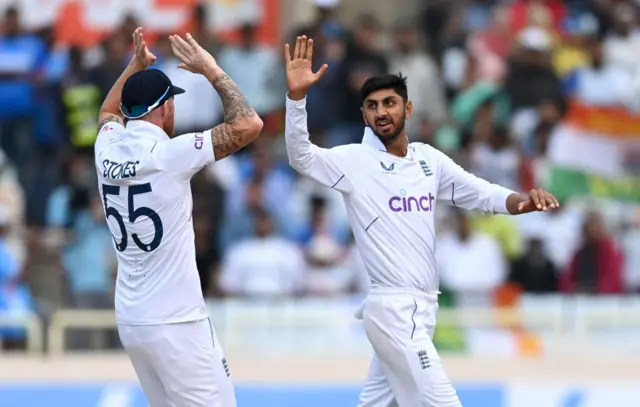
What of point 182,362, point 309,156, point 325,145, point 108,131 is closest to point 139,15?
point 325,145

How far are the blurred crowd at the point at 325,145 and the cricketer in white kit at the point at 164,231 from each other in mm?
5366

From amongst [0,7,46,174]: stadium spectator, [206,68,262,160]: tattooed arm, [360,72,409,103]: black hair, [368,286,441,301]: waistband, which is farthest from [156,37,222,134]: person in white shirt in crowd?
[206,68,262,160]: tattooed arm

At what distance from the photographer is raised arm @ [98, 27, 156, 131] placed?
27.2 feet

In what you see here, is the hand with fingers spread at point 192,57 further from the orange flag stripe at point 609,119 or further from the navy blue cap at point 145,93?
the orange flag stripe at point 609,119

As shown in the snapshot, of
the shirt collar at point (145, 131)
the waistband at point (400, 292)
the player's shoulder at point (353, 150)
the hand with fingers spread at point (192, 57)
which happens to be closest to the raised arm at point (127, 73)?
the hand with fingers spread at point (192, 57)

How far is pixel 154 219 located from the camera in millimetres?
7727

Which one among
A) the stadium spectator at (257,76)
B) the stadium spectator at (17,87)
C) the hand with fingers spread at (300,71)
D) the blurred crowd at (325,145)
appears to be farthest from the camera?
the stadium spectator at (17,87)

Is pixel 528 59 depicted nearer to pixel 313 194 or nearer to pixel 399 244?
pixel 313 194

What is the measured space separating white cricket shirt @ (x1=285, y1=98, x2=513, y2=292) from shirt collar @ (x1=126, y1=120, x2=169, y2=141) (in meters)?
0.79

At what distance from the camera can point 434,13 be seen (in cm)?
1805

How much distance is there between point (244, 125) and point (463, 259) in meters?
Answer: 6.42

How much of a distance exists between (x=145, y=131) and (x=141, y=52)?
71 centimetres

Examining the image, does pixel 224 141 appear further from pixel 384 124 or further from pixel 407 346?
pixel 407 346

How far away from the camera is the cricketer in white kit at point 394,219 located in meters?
8.18
